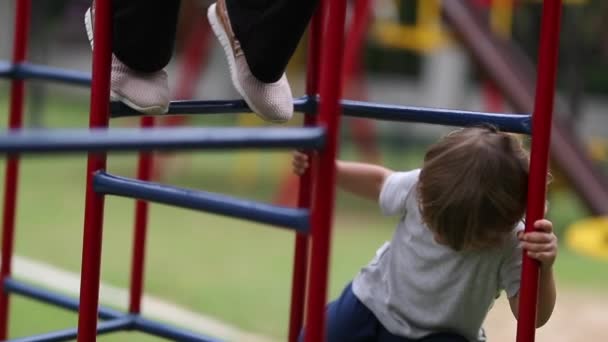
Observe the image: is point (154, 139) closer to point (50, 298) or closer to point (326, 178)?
point (326, 178)

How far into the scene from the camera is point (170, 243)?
16.5ft

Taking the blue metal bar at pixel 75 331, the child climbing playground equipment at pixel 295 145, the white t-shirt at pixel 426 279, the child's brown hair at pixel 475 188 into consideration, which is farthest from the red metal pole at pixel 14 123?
the child's brown hair at pixel 475 188

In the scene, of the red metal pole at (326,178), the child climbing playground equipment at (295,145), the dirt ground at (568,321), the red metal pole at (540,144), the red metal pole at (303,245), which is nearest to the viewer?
the child climbing playground equipment at (295,145)

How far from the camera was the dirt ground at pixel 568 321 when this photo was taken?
361 centimetres

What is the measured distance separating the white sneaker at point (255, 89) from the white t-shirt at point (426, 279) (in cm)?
38

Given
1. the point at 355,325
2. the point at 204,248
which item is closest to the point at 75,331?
the point at 355,325

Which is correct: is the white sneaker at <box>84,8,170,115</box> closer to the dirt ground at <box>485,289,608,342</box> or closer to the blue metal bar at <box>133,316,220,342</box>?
the blue metal bar at <box>133,316,220,342</box>

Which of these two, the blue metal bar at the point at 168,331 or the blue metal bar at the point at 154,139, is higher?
the blue metal bar at the point at 154,139

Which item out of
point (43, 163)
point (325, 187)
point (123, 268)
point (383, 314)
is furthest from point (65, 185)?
point (325, 187)

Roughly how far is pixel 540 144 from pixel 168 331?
1084 mm

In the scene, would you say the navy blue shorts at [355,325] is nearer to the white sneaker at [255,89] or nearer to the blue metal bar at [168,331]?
the blue metal bar at [168,331]

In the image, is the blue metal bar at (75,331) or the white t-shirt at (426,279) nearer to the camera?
the white t-shirt at (426,279)

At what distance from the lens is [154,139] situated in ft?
4.39

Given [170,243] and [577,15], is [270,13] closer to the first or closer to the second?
[170,243]
